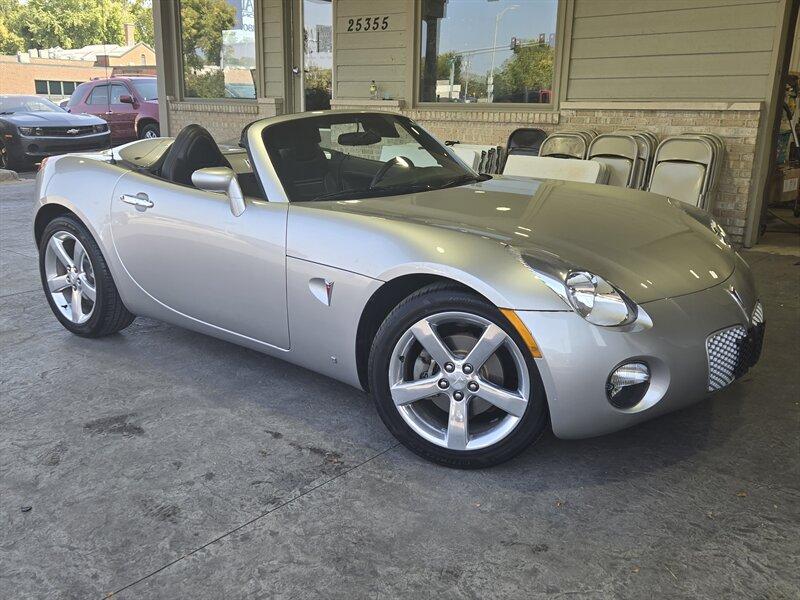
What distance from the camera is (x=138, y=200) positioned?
11.6ft

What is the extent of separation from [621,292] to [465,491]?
87 centimetres

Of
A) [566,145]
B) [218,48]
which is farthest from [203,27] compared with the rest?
[566,145]

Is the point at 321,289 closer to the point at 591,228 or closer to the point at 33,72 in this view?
the point at 591,228

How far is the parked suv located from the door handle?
11936 mm

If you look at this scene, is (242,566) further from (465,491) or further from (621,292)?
(621,292)

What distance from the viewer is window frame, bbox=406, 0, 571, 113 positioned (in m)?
7.24

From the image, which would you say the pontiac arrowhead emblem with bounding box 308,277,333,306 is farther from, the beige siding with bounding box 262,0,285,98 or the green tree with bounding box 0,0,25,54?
the green tree with bounding box 0,0,25,54

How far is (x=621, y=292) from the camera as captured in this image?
7.68 feet

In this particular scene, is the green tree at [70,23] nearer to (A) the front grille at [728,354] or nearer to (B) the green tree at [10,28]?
(B) the green tree at [10,28]

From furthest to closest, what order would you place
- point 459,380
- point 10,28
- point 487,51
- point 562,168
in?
point 10,28 → point 487,51 → point 562,168 → point 459,380

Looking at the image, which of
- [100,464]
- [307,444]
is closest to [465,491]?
[307,444]

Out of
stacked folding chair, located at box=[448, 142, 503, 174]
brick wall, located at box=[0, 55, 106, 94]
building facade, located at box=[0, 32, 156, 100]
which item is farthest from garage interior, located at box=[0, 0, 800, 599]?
brick wall, located at box=[0, 55, 106, 94]

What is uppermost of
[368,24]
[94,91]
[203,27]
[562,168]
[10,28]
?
[10,28]

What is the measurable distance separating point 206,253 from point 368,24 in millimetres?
6572
